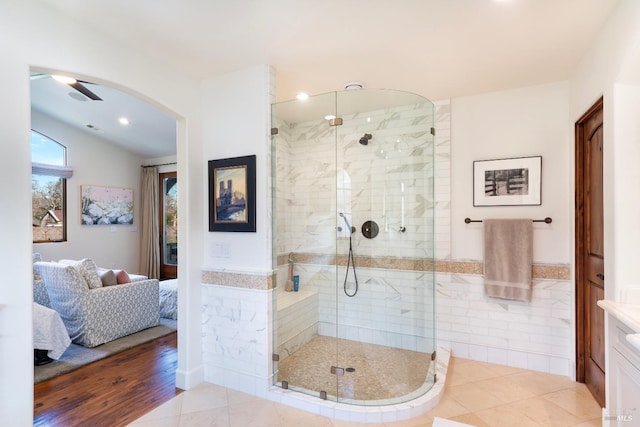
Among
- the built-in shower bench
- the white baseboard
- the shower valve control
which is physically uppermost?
the shower valve control

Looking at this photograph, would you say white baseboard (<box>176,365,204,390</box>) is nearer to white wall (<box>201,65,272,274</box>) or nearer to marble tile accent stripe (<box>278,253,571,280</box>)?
white wall (<box>201,65,272,274</box>)

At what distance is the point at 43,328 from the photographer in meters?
2.85

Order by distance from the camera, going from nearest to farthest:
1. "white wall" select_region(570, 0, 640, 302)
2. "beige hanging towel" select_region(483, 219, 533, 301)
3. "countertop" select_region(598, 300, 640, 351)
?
"countertop" select_region(598, 300, 640, 351)
"white wall" select_region(570, 0, 640, 302)
"beige hanging towel" select_region(483, 219, 533, 301)

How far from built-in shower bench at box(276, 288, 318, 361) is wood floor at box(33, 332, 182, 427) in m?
0.88

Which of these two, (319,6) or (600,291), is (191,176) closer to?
(319,6)

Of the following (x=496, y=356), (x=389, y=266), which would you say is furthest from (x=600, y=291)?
(x=389, y=266)

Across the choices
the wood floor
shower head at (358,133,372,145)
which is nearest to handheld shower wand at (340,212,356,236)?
shower head at (358,133,372,145)

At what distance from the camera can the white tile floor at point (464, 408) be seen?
2.11 metres

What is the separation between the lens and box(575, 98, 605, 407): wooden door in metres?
2.25

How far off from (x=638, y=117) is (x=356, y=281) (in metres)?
2.21

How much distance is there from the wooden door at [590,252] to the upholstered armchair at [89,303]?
168 inches

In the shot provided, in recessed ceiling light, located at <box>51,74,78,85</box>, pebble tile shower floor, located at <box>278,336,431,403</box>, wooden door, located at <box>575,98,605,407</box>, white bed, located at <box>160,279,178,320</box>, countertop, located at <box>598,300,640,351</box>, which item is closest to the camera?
countertop, located at <box>598,300,640,351</box>

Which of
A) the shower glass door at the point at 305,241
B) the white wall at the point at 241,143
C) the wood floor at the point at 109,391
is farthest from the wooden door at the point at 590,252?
the wood floor at the point at 109,391

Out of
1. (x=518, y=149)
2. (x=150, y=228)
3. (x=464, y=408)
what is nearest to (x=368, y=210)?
(x=518, y=149)
